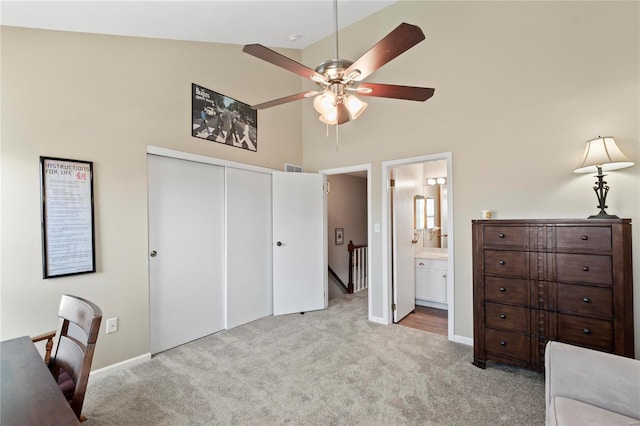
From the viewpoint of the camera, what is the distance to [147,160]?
271cm

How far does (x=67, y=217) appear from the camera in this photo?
88.3 inches

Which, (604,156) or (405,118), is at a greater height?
(405,118)

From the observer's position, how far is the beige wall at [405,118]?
2107mm

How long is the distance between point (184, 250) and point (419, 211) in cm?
335

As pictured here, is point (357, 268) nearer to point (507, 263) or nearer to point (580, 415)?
point (507, 263)

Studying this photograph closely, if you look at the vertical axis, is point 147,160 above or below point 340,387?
above

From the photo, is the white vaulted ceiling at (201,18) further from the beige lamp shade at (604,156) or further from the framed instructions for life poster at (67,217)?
the beige lamp shade at (604,156)

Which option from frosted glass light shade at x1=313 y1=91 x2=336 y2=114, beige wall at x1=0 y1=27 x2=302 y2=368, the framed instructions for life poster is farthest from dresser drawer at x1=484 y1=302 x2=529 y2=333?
the framed instructions for life poster

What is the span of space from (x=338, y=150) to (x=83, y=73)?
2.73 m

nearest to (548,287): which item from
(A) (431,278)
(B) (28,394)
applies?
(A) (431,278)

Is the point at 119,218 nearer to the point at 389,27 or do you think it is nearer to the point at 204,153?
the point at 204,153

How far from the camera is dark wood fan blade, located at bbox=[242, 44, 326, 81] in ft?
5.04

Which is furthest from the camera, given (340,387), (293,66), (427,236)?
(427,236)

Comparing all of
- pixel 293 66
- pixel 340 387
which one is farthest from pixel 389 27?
pixel 340 387
